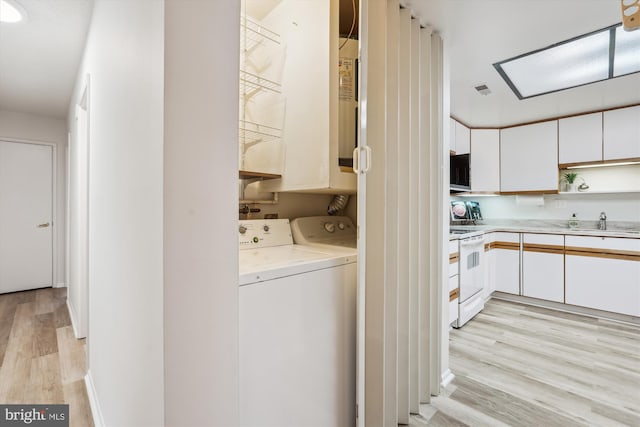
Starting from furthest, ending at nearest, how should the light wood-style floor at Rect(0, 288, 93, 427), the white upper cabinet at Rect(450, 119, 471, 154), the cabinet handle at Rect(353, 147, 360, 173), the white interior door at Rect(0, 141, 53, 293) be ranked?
the white interior door at Rect(0, 141, 53, 293) → the white upper cabinet at Rect(450, 119, 471, 154) → the light wood-style floor at Rect(0, 288, 93, 427) → the cabinet handle at Rect(353, 147, 360, 173)

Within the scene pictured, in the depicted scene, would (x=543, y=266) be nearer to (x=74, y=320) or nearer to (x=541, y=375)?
(x=541, y=375)

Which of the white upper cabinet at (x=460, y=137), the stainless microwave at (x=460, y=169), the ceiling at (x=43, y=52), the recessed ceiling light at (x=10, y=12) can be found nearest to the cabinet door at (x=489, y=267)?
the stainless microwave at (x=460, y=169)

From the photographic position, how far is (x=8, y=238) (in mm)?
3748

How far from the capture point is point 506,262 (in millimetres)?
3580

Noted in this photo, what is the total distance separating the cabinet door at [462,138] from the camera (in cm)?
358

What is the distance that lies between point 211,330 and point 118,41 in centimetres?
115

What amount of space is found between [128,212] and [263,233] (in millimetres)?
689

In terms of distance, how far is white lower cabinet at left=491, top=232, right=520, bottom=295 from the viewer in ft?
11.5

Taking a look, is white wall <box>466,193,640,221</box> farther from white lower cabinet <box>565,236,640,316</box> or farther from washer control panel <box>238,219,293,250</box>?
washer control panel <box>238,219,293,250</box>

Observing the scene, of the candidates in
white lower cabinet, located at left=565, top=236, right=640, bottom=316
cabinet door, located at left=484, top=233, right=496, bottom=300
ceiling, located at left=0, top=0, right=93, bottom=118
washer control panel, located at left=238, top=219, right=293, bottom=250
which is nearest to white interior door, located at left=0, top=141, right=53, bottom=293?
ceiling, located at left=0, top=0, right=93, bottom=118

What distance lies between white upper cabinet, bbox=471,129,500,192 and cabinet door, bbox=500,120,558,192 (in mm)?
60

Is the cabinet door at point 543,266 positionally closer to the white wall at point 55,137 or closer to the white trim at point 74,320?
the white trim at point 74,320

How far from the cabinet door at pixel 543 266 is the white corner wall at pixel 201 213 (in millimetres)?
3729

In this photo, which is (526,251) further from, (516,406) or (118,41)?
(118,41)
